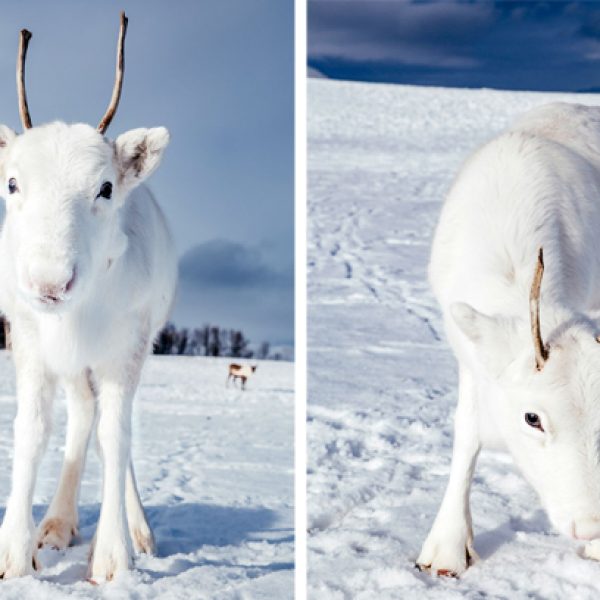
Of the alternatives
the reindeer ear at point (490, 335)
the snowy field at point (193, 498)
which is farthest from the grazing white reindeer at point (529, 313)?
the snowy field at point (193, 498)

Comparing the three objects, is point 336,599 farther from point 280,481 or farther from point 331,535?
point 280,481

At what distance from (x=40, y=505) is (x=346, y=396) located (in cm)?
130

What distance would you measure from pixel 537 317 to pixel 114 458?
3.47 ft

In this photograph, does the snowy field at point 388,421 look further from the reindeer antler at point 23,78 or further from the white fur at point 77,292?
the reindeer antler at point 23,78

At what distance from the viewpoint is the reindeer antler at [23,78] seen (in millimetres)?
2047

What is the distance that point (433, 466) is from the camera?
9.73ft

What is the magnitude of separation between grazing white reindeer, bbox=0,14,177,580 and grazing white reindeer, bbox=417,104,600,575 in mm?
709

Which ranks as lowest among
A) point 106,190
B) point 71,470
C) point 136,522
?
point 136,522

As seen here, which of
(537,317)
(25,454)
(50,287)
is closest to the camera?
(537,317)

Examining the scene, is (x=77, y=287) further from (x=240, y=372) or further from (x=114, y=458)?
(x=240, y=372)

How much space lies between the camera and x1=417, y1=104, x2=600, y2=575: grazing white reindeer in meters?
1.69

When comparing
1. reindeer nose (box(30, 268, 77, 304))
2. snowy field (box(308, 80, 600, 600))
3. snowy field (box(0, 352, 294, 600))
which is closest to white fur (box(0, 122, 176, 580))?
reindeer nose (box(30, 268, 77, 304))

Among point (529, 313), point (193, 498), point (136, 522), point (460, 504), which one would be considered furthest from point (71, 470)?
point (529, 313)

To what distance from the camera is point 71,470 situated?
2.55m
